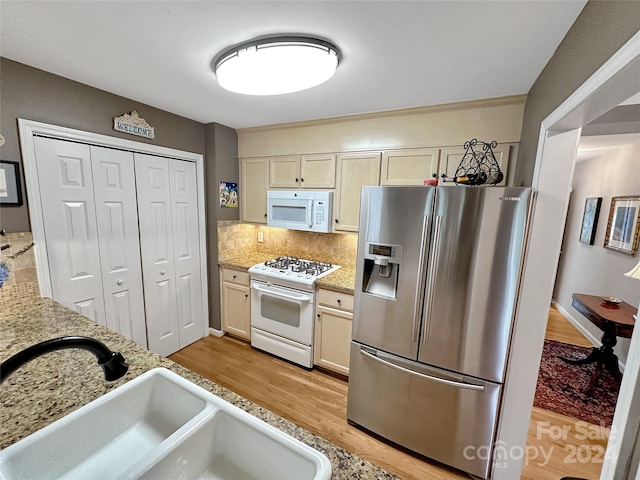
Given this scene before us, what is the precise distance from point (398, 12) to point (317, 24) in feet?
1.11

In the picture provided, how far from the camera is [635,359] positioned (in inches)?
25.1

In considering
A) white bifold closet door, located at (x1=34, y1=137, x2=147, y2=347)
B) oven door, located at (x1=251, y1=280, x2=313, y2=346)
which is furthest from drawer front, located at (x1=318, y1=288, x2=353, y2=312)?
white bifold closet door, located at (x1=34, y1=137, x2=147, y2=347)

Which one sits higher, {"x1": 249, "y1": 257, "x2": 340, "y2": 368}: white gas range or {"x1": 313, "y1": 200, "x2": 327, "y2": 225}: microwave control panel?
{"x1": 313, "y1": 200, "x2": 327, "y2": 225}: microwave control panel

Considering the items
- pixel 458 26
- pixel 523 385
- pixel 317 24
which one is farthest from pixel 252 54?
pixel 523 385

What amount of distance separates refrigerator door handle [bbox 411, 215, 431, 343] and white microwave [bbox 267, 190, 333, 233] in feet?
3.51

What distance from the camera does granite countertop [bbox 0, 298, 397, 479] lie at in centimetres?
73

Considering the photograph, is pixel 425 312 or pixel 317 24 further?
pixel 425 312

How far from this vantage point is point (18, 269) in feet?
5.49

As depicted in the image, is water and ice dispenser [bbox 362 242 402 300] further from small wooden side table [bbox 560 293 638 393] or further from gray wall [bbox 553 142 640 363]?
gray wall [bbox 553 142 640 363]

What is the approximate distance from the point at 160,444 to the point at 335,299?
Result: 1.70 m

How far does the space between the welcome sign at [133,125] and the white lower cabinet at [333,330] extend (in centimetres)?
199

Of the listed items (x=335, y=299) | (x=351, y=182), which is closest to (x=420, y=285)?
(x=335, y=299)

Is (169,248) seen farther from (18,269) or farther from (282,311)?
(282,311)

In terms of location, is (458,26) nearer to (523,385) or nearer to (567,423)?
(523,385)
